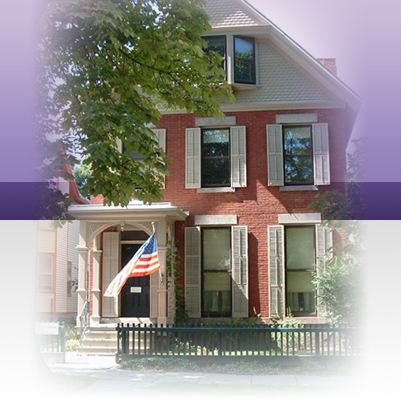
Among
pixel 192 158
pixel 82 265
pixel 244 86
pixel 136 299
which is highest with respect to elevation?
pixel 244 86

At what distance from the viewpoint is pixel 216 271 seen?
13.0 metres

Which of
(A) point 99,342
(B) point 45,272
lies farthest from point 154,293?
(B) point 45,272

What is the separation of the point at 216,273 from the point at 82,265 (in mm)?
3079

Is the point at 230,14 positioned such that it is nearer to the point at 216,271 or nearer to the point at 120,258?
the point at 216,271

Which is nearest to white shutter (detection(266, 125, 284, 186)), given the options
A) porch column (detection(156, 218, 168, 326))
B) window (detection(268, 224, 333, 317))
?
window (detection(268, 224, 333, 317))

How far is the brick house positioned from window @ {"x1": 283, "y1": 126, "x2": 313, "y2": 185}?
24 millimetres

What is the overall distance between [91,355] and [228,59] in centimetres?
731

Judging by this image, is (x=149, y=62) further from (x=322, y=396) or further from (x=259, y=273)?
(x=259, y=273)

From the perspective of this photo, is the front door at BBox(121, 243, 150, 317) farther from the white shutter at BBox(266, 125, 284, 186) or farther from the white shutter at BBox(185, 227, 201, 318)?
the white shutter at BBox(266, 125, 284, 186)

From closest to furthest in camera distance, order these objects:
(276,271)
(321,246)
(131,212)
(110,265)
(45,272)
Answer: (131,212)
(321,246)
(276,271)
(110,265)
(45,272)

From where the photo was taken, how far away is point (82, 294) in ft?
39.4

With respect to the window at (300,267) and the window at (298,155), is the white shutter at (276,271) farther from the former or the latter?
the window at (298,155)

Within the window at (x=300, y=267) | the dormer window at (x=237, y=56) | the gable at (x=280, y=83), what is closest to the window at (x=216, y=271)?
the window at (x=300, y=267)

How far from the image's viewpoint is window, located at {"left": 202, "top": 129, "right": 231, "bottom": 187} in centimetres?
1326
